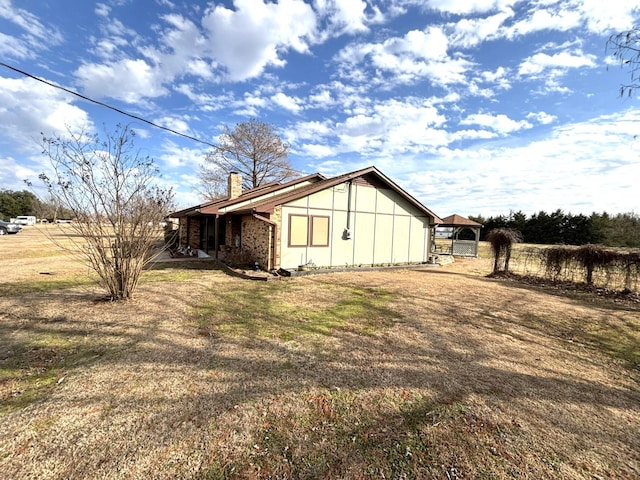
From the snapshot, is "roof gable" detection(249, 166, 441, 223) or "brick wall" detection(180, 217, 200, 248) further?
"brick wall" detection(180, 217, 200, 248)

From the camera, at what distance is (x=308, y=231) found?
461 inches

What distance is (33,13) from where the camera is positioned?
7.08 m

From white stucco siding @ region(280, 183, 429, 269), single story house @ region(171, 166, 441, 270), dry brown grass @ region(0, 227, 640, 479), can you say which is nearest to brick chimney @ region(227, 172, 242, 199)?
single story house @ region(171, 166, 441, 270)

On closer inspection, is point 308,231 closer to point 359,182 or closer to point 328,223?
point 328,223

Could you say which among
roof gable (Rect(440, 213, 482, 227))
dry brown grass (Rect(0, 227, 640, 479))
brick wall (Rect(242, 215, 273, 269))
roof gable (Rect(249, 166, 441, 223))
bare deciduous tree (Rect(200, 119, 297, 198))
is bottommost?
dry brown grass (Rect(0, 227, 640, 479))

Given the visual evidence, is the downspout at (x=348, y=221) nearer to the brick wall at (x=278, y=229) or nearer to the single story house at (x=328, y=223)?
the single story house at (x=328, y=223)

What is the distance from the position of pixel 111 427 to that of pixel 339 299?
217 inches

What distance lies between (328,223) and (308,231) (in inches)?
39.4

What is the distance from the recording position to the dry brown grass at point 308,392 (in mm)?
2305

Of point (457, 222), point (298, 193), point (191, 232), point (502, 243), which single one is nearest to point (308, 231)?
point (298, 193)

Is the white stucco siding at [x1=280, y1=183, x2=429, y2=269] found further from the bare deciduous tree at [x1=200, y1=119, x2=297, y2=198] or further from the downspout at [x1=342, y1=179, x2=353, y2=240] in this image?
the bare deciduous tree at [x1=200, y1=119, x2=297, y2=198]

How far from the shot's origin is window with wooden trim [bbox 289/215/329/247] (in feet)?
37.3

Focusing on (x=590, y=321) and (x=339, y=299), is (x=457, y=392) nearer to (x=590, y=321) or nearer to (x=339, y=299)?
(x=339, y=299)

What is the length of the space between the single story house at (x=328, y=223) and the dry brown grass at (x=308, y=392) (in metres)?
4.93
